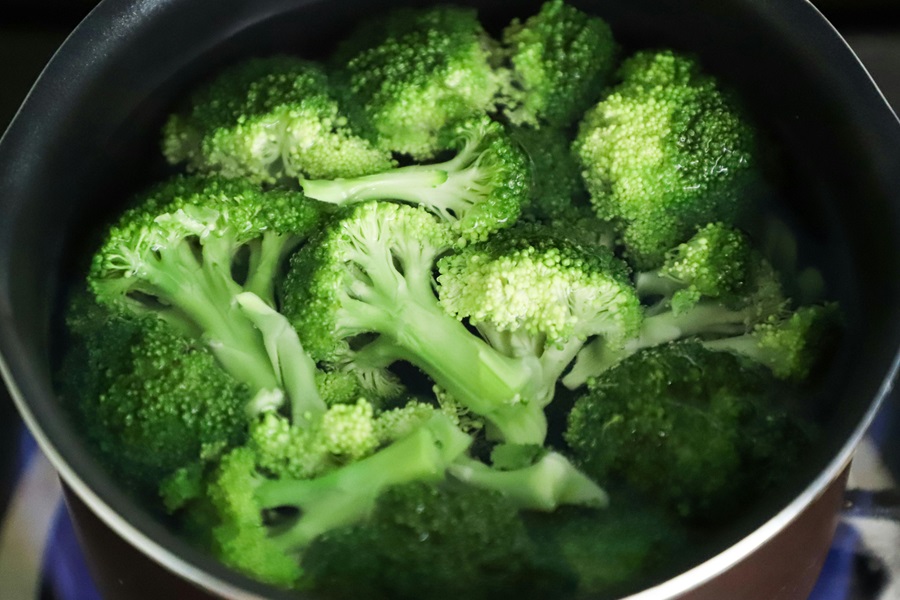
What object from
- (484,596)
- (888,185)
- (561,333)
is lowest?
(484,596)

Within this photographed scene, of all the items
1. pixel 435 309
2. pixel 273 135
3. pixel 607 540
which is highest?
pixel 273 135

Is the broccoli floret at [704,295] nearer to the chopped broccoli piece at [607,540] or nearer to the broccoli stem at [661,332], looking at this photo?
the broccoli stem at [661,332]

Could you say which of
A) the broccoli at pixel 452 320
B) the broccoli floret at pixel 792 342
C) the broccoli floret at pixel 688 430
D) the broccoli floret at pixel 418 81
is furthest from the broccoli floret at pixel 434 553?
the broccoli floret at pixel 418 81

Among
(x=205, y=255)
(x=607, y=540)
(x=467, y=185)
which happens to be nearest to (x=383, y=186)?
(x=467, y=185)

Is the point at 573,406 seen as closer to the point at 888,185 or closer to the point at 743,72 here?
the point at 888,185

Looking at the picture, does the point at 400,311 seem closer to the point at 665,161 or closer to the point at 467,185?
the point at 467,185

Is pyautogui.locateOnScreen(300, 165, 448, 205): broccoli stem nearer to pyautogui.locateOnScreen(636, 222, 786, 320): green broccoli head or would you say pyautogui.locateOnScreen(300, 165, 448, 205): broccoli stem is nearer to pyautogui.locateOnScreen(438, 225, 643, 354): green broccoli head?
pyautogui.locateOnScreen(438, 225, 643, 354): green broccoli head

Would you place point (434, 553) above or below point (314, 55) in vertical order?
below

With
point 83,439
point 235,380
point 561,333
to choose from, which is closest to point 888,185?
point 561,333
